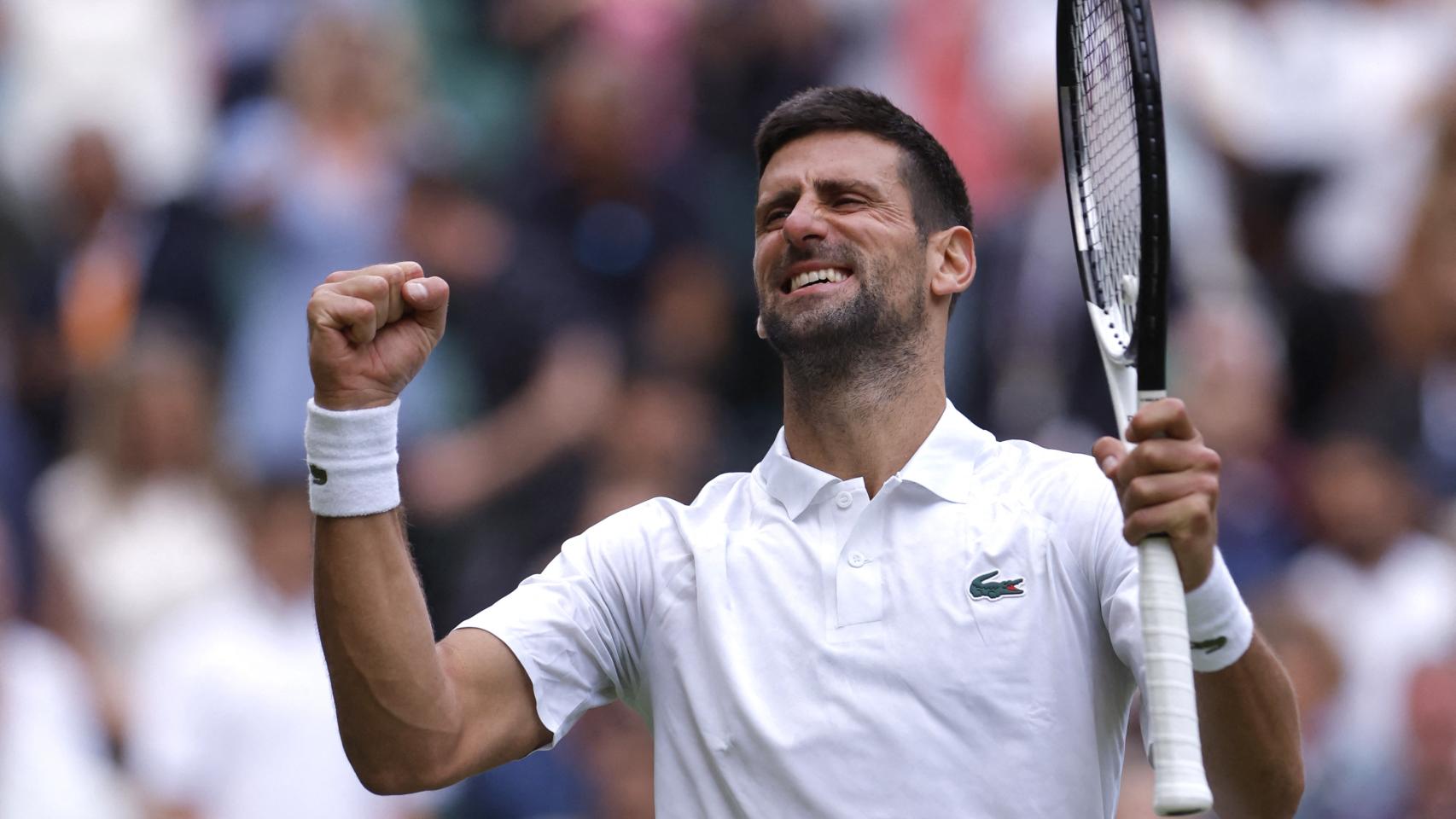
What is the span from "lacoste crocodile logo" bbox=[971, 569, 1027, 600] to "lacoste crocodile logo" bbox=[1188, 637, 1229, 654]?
1.26ft

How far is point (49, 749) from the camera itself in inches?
250

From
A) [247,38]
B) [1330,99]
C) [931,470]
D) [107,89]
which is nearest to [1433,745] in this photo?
[1330,99]

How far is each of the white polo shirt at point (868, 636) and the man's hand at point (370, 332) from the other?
0.49 m

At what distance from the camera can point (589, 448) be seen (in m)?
7.02

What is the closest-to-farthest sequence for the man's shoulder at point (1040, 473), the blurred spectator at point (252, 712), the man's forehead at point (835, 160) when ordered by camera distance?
1. the man's shoulder at point (1040, 473)
2. the man's forehead at point (835, 160)
3. the blurred spectator at point (252, 712)

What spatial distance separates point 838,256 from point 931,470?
1.57 ft

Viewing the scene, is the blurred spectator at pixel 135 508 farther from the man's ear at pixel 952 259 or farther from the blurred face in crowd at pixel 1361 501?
the blurred face in crowd at pixel 1361 501

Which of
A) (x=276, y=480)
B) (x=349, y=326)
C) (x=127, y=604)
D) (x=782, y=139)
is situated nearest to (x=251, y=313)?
(x=276, y=480)

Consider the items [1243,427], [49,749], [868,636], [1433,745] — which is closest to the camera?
[868,636]

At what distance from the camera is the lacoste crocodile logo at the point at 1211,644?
2.89 m

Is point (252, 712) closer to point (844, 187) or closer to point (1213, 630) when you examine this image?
point (844, 187)

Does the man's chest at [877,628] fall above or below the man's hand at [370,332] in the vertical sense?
below

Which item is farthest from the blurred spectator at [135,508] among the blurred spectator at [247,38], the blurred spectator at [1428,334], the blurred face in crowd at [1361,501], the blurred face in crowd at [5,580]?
the blurred spectator at [1428,334]

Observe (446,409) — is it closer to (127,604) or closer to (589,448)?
(589,448)
